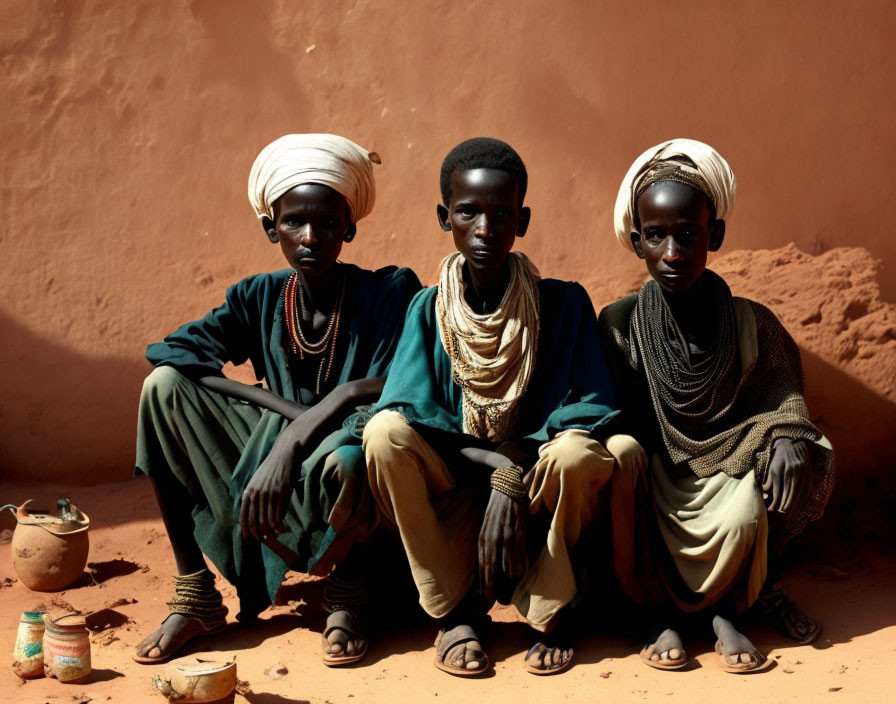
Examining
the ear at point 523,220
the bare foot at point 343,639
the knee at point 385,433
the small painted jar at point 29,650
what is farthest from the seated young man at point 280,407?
the ear at point 523,220

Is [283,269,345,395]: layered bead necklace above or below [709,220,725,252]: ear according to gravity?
below

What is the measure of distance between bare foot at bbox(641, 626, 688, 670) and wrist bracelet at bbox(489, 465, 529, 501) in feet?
2.40

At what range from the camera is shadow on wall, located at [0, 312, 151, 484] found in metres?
6.36

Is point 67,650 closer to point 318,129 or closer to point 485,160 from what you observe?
point 485,160

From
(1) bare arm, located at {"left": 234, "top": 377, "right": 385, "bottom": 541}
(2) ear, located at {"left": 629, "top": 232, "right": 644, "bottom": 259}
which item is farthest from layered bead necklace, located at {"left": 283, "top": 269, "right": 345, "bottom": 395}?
(2) ear, located at {"left": 629, "top": 232, "right": 644, "bottom": 259}

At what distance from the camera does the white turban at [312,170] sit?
4.80m

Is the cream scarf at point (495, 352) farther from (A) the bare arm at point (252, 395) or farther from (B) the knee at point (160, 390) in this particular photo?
(B) the knee at point (160, 390)

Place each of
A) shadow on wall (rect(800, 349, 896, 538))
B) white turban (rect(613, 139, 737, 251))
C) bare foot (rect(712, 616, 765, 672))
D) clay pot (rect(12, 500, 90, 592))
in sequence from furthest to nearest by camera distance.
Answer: shadow on wall (rect(800, 349, 896, 538)) → clay pot (rect(12, 500, 90, 592)) → white turban (rect(613, 139, 737, 251)) → bare foot (rect(712, 616, 765, 672))

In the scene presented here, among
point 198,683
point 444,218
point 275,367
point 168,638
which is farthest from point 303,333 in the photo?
point 198,683

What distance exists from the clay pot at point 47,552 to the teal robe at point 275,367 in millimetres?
868

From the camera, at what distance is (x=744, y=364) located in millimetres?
4586

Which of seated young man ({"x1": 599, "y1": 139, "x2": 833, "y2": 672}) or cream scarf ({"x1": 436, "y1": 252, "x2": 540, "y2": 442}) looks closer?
seated young man ({"x1": 599, "y1": 139, "x2": 833, "y2": 672})

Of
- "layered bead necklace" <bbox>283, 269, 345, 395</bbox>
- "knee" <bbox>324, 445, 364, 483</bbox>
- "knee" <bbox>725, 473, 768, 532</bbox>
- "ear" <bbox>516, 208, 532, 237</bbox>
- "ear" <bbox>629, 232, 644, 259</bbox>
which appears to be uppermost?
"ear" <bbox>516, 208, 532, 237</bbox>

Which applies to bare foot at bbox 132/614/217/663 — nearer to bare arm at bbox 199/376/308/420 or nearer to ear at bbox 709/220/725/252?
bare arm at bbox 199/376/308/420
